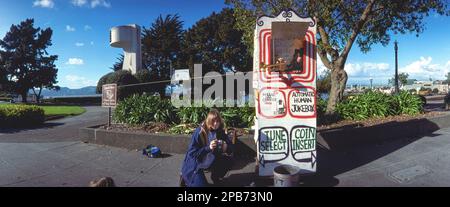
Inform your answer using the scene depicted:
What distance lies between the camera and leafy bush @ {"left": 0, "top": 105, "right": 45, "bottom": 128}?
1102 cm

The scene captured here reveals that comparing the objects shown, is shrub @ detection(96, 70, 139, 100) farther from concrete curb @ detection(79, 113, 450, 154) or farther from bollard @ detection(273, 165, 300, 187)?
bollard @ detection(273, 165, 300, 187)

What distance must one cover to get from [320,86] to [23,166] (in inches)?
966

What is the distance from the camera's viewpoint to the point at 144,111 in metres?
8.30

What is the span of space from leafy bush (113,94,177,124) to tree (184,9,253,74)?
26424 mm

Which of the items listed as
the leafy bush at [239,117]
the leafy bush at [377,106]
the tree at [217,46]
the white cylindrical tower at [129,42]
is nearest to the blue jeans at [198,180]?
the leafy bush at [239,117]

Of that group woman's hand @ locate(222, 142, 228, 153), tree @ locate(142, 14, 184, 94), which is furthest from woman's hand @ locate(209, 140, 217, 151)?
tree @ locate(142, 14, 184, 94)

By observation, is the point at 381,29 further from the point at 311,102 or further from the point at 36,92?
the point at 36,92

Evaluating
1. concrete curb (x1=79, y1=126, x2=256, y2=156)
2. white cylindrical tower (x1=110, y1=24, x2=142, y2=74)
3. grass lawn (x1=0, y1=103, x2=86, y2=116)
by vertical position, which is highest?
white cylindrical tower (x1=110, y1=24, x2=142, y2=74)

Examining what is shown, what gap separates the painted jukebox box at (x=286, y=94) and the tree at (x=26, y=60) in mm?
40413

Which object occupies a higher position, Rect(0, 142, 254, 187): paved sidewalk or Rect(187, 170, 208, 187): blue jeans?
Rect(187, 170, 208, 187): blue jeans

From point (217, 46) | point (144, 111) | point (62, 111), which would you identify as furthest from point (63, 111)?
point (217, 46)

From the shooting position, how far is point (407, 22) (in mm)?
10875
